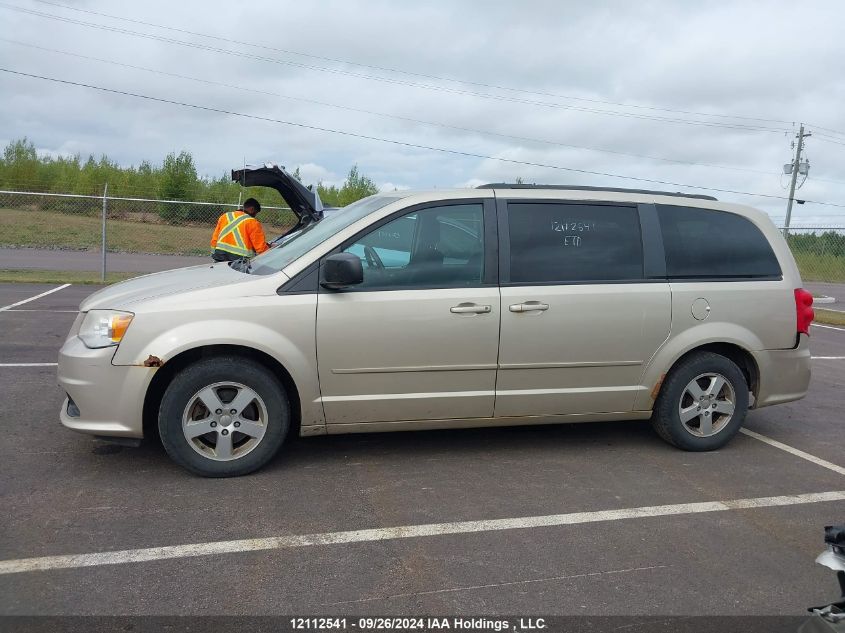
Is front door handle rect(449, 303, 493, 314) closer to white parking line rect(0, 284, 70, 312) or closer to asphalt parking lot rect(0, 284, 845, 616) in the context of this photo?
asphalt parking lot rect(0, 284, 845, 616)

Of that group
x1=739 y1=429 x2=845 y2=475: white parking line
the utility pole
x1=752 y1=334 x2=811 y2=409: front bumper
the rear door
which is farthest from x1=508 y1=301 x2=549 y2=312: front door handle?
the utility pole

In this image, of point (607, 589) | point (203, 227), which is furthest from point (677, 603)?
point (203, 227)

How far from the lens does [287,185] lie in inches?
371

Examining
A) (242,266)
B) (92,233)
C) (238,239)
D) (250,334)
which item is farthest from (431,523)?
(92,233)

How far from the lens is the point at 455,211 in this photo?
16.0ft

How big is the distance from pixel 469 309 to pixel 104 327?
221 centimetres

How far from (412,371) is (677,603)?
2.07 m

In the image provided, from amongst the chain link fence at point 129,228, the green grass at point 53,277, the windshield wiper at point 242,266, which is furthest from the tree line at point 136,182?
the windshield wiper at point 242,266

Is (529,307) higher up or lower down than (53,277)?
higher up

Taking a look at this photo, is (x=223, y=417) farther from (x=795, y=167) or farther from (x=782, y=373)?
(x=795, y=167)

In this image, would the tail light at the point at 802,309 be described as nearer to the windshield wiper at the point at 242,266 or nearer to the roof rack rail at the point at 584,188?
the roof rack rail at the point at 584,188

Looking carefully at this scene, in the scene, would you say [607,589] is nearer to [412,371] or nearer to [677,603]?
[677,603]

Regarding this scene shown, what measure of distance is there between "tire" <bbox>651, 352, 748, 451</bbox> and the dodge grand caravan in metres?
0.01

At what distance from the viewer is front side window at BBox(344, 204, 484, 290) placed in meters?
4.67
